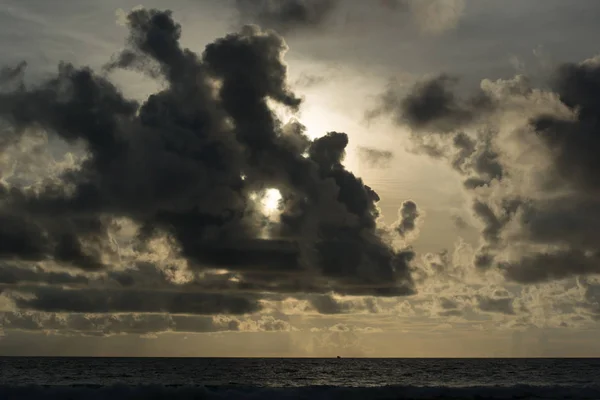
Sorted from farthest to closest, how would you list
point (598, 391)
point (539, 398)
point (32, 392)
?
point (598, 391), point (539, 398), point (32, 392)

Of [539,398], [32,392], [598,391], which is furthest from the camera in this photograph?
[598,391]

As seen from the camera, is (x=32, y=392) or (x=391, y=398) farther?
(x=391, y=398)

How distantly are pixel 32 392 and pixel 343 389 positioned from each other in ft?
94.5

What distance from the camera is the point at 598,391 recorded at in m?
73.7

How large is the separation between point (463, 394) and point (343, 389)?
14.0 metres

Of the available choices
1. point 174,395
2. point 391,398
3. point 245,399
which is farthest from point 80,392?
point 391,398

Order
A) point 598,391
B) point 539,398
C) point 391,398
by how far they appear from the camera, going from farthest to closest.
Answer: point 598,391
point 539,398
point 391,398

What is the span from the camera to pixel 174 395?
61000 millimetres

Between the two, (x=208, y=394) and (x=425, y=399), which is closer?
(x=208, y=394)

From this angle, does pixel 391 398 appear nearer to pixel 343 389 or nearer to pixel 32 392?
pixel 343 389

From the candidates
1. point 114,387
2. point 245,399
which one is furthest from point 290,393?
point 114,387

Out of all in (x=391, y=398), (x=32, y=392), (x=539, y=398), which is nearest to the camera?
(x=32, y=392)

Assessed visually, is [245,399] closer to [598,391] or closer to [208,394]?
[208,394]

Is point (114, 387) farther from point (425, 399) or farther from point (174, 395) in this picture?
point (425, 399)
